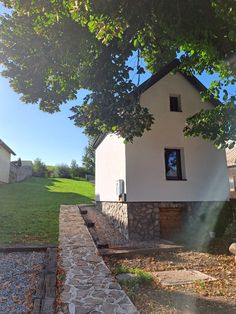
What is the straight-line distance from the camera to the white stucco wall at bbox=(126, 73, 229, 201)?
9.89 m

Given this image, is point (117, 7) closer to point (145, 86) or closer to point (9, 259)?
point (145, 86)

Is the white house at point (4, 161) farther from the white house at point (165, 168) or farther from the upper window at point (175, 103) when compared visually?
the upper window at point (175, 103)

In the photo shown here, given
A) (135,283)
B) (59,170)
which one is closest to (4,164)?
(59,170)

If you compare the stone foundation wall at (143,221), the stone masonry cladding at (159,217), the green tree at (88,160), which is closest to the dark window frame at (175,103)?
the stone masonry cladding at (159,217)

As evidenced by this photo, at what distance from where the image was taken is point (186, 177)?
10414 millimetres

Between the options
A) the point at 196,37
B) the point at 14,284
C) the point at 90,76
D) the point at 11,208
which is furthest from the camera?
the point at 11,208

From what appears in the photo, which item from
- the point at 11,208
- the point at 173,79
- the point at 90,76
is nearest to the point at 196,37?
the point at 90,76

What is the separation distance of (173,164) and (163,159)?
660mm

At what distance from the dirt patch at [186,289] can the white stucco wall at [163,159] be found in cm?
303

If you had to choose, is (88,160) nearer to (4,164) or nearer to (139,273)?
(4,164)

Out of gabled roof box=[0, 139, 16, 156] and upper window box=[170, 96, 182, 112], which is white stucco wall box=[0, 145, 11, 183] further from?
upper window box=[170, 96, 182, 112]

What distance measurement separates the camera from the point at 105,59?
28.5 ft

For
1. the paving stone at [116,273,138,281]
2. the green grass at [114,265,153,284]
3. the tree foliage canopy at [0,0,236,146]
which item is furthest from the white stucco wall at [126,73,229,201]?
the paving stone at [116,273,138,281]

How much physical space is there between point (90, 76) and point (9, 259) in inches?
246
